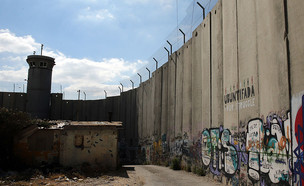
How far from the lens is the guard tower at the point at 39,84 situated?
2677 cm

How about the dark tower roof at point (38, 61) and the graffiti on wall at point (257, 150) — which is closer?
the graffiti on wall at point (257, 150)

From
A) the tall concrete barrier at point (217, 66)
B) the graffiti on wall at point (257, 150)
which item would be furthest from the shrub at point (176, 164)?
the tall concrete barrier at point (217, 66)

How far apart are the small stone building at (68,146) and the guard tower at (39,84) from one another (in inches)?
597

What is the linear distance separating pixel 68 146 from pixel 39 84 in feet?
54.0

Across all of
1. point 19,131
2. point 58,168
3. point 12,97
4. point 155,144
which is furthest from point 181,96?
point 12,97

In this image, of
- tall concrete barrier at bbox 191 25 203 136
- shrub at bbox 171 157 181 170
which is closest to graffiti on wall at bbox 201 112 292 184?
tall concrete barrier at bbox 191 25 203 136

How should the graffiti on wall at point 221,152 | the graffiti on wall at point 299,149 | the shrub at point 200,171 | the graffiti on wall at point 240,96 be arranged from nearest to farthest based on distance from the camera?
1. the graffiti on wall at point 299,149
2. the graffiti on wall at point 240,96
3. the graffiti on wall at point 221,152
4. the shrub at point 200,171

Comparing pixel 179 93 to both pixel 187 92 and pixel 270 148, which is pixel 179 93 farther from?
pixel 270 148

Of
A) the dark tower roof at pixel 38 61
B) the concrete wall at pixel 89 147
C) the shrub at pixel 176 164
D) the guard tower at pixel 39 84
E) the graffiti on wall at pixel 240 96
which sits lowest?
the shrub at pixel 176 164

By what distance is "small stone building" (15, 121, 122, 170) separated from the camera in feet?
41.9

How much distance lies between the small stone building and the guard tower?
15171 millimetres

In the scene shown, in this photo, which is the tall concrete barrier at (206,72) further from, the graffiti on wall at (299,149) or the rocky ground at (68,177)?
the graffiti on wall at (299,149)

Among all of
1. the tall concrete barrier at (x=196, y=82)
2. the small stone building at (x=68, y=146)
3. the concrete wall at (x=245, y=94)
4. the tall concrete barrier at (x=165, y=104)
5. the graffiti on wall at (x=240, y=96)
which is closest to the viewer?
the concrete wall at (x=245, y=94)

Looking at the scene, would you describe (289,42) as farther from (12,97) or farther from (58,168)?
(12,97)
